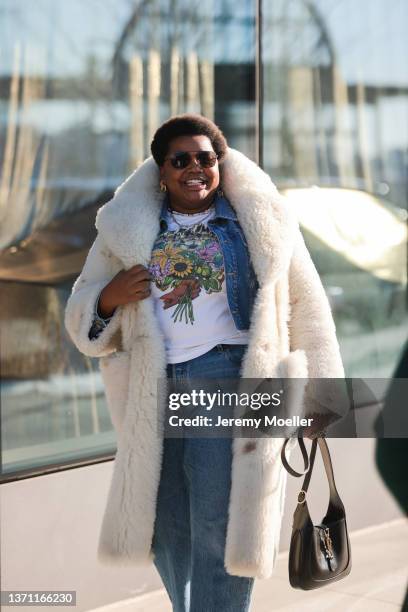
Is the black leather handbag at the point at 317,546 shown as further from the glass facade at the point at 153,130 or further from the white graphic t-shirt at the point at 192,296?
the glass facade at the point at 153,130

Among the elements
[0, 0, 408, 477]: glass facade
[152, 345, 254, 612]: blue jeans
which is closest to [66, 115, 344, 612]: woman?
[152, 345, 254, 612]: blue jeans

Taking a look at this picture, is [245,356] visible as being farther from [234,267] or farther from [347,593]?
[347,593]

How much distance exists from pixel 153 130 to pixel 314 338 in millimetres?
1983

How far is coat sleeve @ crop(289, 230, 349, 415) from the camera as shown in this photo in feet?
10.6

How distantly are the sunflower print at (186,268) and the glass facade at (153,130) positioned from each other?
1.28m

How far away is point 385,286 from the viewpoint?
6.22 m

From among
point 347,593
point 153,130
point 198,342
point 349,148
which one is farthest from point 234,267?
point 349,148

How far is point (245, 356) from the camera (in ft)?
10.5

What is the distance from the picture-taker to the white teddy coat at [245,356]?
126 inches

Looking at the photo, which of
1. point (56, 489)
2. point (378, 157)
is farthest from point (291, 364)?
point (378, 157)

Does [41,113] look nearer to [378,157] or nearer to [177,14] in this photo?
[177,14]

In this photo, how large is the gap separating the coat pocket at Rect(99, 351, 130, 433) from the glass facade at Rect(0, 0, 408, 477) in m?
1.14

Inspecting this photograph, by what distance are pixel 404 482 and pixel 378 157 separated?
3.94 metres

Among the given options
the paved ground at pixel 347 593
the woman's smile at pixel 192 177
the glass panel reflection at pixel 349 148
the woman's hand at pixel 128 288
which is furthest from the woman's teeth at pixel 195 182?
the glass panel reflection at pixel 349 148
